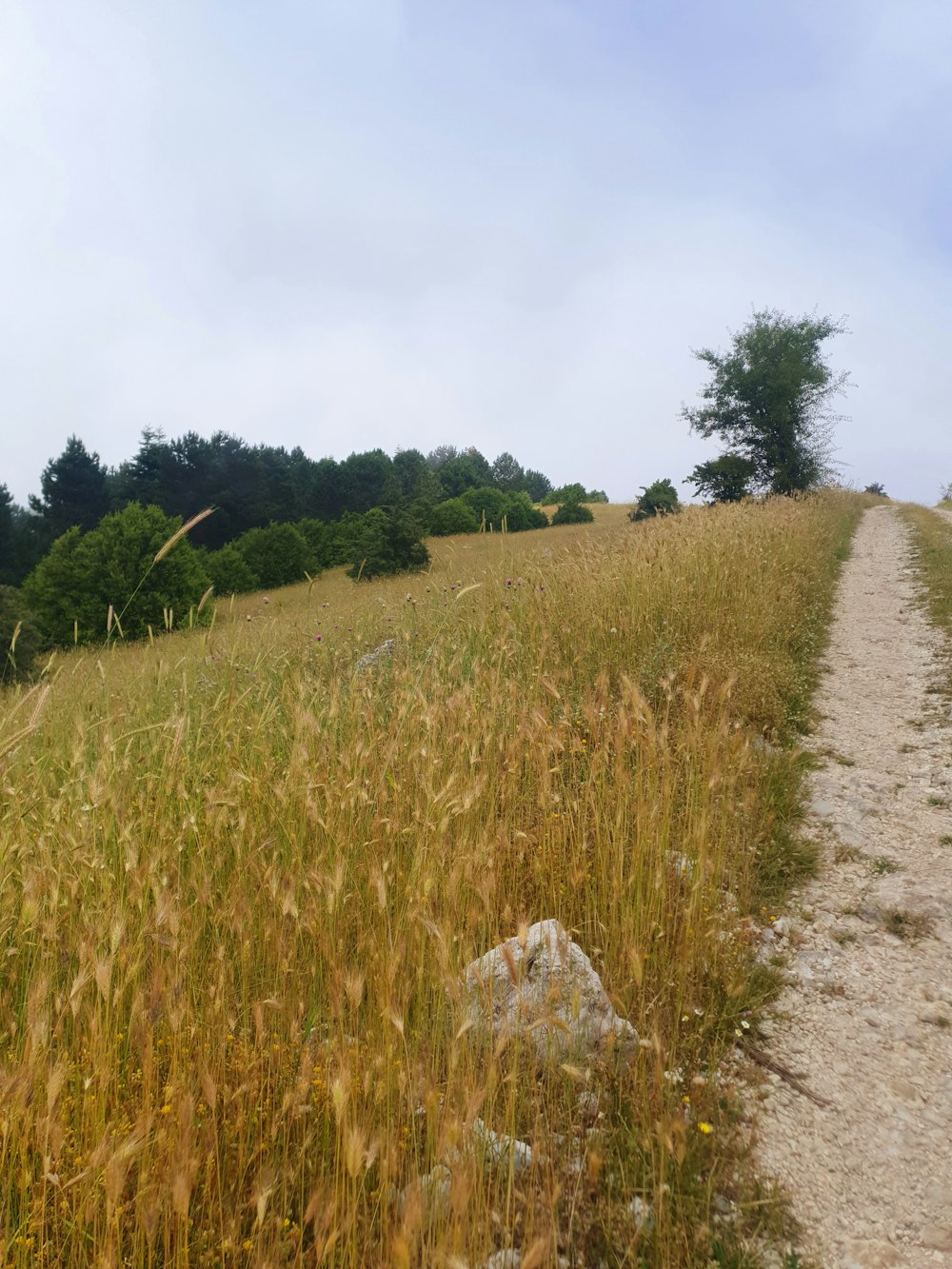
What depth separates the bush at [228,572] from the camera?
23391 mm

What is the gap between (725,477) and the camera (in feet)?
95.5

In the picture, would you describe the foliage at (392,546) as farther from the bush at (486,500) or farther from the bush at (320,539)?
the bush at (486,500)

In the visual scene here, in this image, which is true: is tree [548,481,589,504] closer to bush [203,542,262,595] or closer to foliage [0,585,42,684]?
bush [203,542,262,595]

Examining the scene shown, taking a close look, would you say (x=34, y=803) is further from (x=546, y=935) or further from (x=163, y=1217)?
(x=546, y=935)

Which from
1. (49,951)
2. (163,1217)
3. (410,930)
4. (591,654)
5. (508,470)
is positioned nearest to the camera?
(163,1217)

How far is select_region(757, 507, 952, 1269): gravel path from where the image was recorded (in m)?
1.89

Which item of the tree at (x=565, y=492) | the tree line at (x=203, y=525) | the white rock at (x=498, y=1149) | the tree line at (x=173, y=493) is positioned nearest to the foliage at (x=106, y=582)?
the tree line at (x=203, y=525)

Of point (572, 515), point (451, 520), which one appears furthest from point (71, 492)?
point (572, 515)

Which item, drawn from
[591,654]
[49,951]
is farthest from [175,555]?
[49,951]

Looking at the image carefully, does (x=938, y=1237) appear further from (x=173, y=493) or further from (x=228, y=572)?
(x=173, y=493)

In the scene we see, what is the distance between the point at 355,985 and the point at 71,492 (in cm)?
3844

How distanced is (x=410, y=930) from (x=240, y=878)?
1.99ft

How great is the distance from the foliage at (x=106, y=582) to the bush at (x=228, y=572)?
3871 mm

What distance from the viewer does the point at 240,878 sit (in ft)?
7.66
